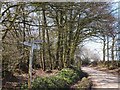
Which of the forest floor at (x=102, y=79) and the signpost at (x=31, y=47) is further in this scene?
the forest floor at (x=102, y=79)

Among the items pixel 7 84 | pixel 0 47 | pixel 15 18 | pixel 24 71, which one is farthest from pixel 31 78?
pixel 15 18

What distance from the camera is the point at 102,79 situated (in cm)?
407

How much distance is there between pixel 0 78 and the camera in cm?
294

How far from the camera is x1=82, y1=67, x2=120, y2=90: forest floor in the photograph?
362 centimetres

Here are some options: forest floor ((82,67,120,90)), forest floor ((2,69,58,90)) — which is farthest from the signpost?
forest floor ((82,67,120,90))

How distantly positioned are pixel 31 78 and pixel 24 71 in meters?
0.13

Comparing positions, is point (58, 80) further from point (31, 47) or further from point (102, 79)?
point (102, 79)

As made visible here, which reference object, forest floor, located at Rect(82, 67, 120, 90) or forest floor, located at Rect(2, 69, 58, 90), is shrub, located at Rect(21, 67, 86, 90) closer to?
forest floor, located at Rect(2, 69, 58, 90)

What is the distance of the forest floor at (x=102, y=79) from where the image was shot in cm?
362

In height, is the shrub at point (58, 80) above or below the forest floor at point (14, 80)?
below

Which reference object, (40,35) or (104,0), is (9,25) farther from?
(104,0)

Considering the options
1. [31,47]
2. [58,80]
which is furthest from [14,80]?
[58,80]

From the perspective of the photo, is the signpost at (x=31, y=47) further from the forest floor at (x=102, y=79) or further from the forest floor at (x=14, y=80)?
the forest floor at (x=102, y=79)

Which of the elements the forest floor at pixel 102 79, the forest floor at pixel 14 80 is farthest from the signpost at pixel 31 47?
the forest floor at pixel 102 79
